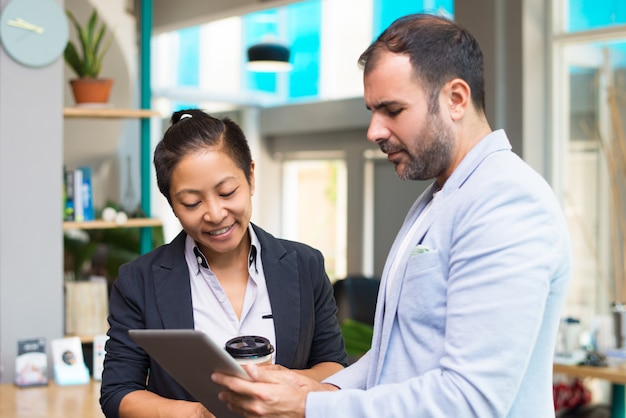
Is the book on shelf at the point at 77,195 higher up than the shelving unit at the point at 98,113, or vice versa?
the shelving unit at the point at 98,113

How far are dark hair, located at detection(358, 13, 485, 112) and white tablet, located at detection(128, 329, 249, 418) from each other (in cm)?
55

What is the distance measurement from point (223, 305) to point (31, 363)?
201cm

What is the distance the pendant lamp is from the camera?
25.1 ft

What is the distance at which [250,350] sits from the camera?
1600 mm

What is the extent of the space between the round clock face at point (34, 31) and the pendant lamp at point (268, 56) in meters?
3.76

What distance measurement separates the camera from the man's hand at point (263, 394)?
4.88 feet

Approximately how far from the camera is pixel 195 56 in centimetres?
890

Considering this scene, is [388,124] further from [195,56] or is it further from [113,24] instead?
[195,56]

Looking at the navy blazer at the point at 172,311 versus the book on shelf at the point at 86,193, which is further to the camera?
the book on shelf at the point at 86,193

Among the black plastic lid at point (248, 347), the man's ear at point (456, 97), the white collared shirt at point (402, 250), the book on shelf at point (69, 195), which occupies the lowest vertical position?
the black plastic lid at point (248, 347)

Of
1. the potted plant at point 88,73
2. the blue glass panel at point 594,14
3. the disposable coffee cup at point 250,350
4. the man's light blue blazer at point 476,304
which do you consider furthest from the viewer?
the blue glass panel at point 594,14

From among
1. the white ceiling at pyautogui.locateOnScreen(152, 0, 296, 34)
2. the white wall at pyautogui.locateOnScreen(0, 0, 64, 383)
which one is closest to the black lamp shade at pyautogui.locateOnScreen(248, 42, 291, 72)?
the white ceiling at pyautogui.locateOnScreen(152, 0, 296, 34)

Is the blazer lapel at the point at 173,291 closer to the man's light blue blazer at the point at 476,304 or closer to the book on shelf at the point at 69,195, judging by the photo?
the man's light blue blazer at the point at 476,304

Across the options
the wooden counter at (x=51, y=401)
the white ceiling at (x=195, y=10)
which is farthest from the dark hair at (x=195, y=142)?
the white ceiling at (x=195, y=10)
